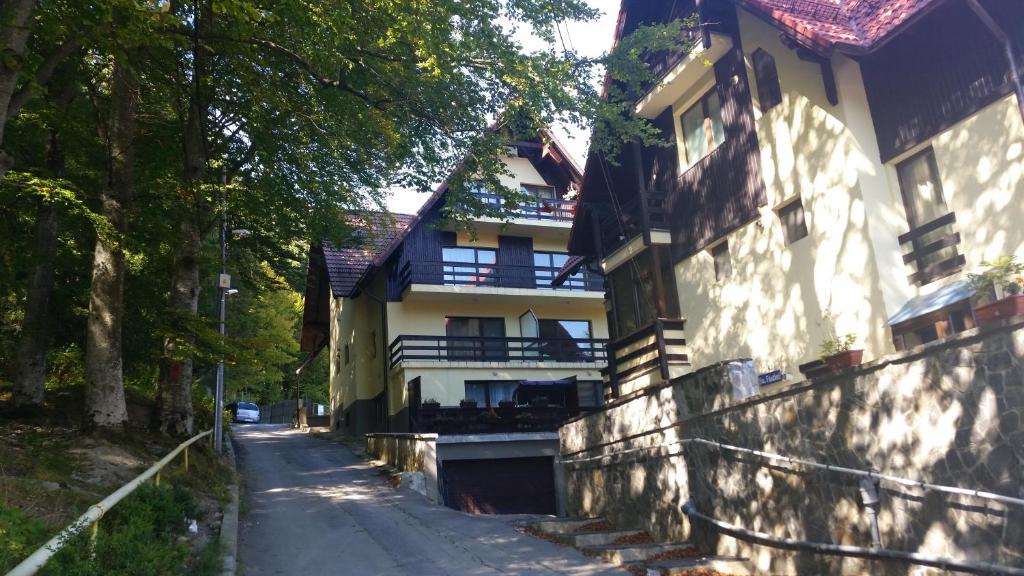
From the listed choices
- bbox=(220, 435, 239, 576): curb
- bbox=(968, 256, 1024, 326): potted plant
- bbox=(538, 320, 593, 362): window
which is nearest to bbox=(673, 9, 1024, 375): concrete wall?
bbox=(968, 256, 1024, 326): potted plant

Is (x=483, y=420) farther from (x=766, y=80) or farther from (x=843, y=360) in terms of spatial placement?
(x=843, y=360)

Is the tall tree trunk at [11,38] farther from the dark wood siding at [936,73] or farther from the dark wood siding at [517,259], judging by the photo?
the dark wood siding at [517,259]

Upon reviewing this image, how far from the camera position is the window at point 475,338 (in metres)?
25.1

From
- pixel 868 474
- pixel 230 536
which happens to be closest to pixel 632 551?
pixel 868 474

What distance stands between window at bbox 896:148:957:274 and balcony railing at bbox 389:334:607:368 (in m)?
15.5

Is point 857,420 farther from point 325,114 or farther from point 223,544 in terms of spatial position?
point 325,114

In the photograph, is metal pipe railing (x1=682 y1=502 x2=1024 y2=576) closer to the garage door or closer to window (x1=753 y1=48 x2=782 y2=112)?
window (x1=753 y1=48 x2=782 y2=112)

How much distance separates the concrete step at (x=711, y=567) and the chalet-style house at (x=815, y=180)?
4325 mm

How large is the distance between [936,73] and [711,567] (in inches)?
306

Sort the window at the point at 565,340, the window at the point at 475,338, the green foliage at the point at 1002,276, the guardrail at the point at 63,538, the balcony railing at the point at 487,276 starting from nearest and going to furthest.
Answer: the guardrail at the point at 63,538 < the green foliage at the point at 1002,276 < the window at the point at 475,338 < the balcony railing at the point at 487,276 < the window at the point at 565,340

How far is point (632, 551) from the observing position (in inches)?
383

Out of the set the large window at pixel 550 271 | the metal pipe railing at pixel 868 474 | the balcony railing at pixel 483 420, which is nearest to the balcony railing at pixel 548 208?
the large window at pixel 550 271

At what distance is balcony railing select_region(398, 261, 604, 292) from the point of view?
2552 centimetres

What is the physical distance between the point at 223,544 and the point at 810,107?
11.1 metres
